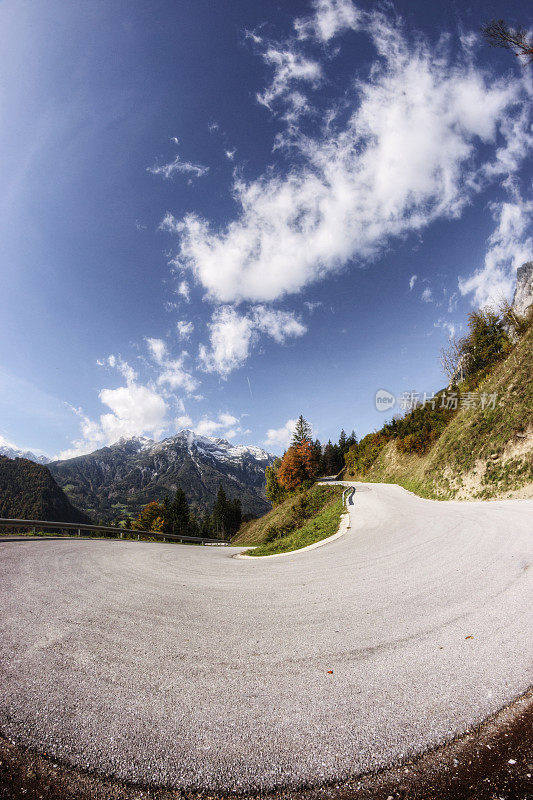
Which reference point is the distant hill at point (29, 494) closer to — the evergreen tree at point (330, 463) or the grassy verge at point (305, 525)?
the evergreen tree at point (330, 463)

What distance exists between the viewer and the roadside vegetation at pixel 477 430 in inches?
700

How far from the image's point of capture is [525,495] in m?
15.6

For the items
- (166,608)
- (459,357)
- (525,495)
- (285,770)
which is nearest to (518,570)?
(285,770)

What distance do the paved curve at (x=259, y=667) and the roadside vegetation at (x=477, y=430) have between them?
14621 millimetres

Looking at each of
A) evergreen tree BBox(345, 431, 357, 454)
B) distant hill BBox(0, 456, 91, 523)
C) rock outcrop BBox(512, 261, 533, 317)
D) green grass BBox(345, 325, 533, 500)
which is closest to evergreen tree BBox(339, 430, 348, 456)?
evergreen tree BBox(345, 431, 357, 454)

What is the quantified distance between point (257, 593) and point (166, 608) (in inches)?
66.1

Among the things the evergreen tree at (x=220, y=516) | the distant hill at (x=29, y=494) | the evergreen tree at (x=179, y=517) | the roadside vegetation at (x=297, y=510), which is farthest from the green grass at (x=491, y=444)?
the distant hill at (x=29, y=494)

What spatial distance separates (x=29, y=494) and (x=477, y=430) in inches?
6830

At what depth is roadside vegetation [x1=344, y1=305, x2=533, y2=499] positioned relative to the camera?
58.3 ft

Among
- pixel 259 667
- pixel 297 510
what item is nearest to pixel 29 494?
pixel 297 510

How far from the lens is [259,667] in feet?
10.2

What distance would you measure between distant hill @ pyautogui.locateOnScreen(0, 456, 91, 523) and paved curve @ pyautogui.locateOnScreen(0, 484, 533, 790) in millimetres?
151926

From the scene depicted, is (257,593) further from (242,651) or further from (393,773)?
(393,773)

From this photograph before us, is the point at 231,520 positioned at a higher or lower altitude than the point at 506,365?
lower
